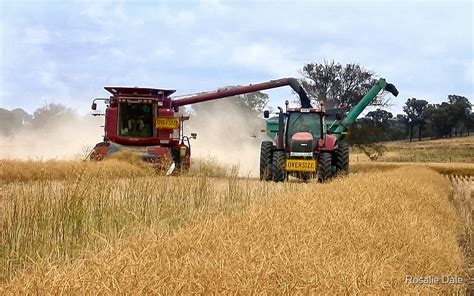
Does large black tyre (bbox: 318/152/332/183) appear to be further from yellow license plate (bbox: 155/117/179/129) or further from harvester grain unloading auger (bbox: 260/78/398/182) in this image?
yellow license plate (bbox: 155/117/179/129)

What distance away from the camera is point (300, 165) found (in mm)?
12953

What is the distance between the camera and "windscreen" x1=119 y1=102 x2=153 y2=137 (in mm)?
→ 14641

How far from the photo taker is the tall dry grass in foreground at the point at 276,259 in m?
2.72

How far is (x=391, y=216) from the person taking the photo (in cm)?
517

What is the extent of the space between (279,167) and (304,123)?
1573mm

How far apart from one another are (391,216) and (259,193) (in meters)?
2.77

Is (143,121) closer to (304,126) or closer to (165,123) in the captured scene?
(165,123)

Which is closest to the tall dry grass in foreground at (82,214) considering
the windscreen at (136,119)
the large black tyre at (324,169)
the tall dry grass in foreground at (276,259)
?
the tall dry grass in foreground at (276,259)

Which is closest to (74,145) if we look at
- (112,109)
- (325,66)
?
(112,109)

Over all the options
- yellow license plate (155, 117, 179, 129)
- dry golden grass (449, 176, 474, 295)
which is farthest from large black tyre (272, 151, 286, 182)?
dry golden grass (449, 176, 474, 295)

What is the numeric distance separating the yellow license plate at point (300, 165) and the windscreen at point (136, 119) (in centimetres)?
386

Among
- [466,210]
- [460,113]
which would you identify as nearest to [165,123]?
[466,210]

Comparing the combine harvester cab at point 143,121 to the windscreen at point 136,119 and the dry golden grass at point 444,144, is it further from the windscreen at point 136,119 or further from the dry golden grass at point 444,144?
the dry golden grass at point 444,144

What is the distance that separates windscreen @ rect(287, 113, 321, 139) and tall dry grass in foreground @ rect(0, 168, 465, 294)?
29.0 ft
